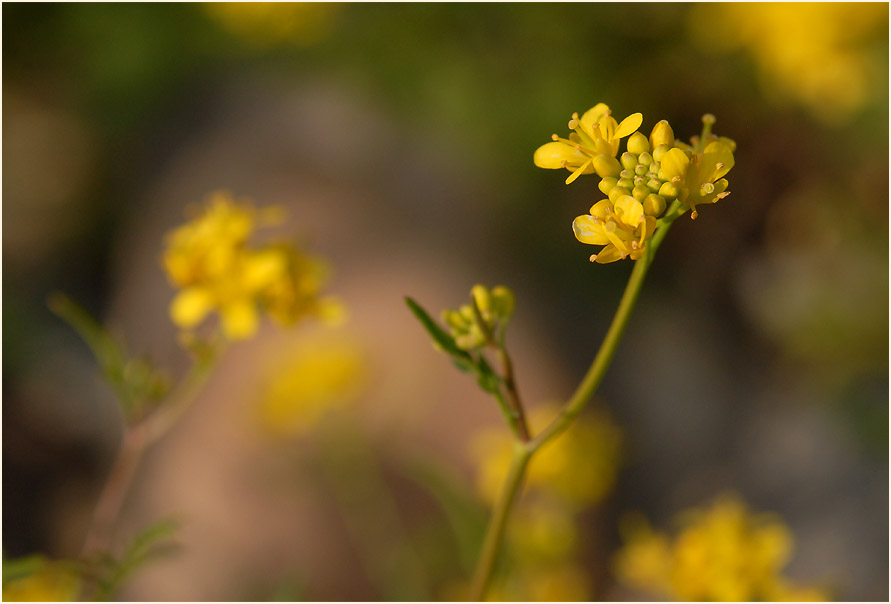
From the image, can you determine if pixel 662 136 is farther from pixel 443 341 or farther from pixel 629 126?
pixel 443 341

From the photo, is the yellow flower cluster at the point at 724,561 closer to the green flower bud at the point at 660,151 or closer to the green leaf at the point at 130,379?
the green flower bud at the point at 660,151

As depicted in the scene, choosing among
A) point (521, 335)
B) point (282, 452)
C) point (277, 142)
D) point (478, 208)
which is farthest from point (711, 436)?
point (277, 142)

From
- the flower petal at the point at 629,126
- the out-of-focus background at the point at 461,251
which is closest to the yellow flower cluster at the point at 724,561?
the flower petal at the point at 629,126

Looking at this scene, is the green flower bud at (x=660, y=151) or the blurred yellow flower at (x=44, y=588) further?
the blurred yellow flower at (x=44, y=588)

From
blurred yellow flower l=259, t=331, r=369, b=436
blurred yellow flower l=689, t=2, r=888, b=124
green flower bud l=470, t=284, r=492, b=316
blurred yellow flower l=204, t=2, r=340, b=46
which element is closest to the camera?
green flower bud l=470, t=284, r=492, b=316

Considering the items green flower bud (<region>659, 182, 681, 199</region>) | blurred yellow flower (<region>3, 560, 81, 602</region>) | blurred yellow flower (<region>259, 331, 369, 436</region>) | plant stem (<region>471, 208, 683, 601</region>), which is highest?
green flower bud (<region>659, 182, 681, 199</region>)

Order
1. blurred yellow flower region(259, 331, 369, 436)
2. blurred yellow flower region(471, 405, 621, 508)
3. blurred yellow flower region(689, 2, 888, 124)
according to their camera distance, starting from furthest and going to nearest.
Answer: blurred yellow flower region(689, 2, 888, 124) < blurred yellow flower region(259, 331, 369, 436) < blurred yellow flower region(471, 405, 621, 508)

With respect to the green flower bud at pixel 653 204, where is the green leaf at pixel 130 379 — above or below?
below

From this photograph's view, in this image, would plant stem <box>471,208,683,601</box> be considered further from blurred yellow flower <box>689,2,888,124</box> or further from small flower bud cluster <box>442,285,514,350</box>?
blurred yellow flower <box>689,2,888,124</box>

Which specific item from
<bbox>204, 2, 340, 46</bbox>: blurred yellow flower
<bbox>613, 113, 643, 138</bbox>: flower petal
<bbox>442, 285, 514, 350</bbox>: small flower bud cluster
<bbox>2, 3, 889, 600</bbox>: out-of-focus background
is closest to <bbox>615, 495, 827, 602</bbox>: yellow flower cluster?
<bbox>442, 285, 514, 350</bbox>: small flower bud cluster
